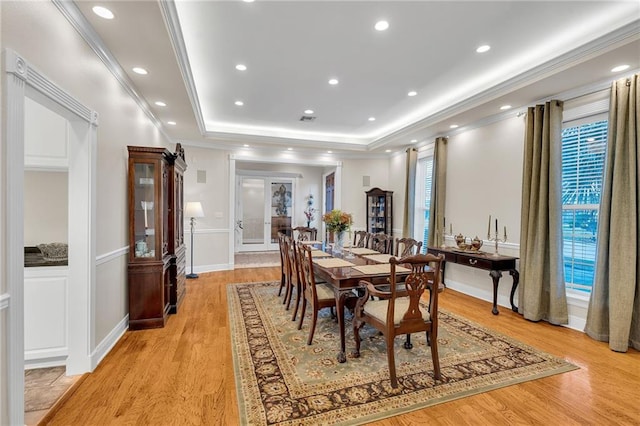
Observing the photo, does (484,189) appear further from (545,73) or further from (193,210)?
(193,210)

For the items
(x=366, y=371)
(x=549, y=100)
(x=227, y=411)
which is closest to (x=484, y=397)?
(x=366, y=371)

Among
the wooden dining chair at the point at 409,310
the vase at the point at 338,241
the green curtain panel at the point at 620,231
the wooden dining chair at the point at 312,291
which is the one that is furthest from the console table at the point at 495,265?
the wooden dining chair at the point at 312,291

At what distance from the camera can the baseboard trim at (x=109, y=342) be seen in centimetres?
253

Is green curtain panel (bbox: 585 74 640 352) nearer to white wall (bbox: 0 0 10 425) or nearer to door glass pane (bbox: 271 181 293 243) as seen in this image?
white wall (bbox: 0 0 10 425)

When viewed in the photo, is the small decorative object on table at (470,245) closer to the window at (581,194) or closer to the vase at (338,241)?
the window at (581,194)

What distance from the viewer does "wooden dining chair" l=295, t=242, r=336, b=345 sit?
9.72 feet

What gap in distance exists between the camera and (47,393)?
7.11 feet

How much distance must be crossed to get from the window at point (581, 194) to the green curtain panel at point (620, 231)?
0.92 feet

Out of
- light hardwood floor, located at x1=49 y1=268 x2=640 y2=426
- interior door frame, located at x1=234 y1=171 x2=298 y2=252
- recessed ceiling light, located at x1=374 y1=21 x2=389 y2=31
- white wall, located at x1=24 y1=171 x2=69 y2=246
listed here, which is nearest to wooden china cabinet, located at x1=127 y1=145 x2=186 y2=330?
light hardwood floor, located at x1=49 y1=268 x2=640 y2=426

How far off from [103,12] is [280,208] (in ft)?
24.2

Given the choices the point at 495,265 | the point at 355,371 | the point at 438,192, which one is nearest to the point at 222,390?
the point at 355,371

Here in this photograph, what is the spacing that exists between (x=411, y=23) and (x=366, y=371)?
119 inches

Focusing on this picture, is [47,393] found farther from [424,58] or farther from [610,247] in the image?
[610,247]

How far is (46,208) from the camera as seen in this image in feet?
8.76
